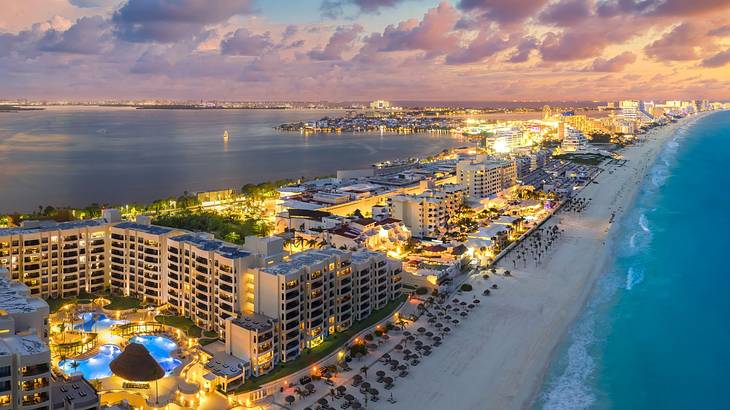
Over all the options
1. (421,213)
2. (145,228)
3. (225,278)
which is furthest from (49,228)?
(421,213)

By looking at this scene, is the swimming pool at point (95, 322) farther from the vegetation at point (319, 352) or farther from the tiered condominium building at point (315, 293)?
the vegetation at point (319, 352)

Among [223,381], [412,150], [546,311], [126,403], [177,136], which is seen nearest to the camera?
[126,403]

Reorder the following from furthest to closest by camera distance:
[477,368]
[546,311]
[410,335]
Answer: [546,311] < [410,335] < [477,368]

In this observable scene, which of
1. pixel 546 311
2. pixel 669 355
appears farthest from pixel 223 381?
pixel 669 355

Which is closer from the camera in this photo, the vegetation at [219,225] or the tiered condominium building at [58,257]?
the tiered condominium building at [58,257]

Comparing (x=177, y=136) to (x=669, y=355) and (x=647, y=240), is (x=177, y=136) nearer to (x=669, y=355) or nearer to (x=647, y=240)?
(x=647, y=240)

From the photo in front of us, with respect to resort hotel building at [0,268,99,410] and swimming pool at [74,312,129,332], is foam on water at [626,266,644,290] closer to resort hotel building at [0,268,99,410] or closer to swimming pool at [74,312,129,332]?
swimming pool at [74,312,129,332]

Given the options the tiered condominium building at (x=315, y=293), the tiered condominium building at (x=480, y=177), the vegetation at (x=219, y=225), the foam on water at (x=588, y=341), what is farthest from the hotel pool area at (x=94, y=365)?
the tiered condominium building at (x=480, y=177)
